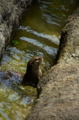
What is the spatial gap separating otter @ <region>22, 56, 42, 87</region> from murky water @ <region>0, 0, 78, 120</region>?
0.25 m

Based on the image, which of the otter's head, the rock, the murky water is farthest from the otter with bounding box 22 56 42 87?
the rock

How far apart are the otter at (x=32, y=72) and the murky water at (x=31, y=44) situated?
25 centimetres

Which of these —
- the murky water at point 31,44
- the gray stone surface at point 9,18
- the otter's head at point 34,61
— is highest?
the gray stone surface at point 9,18

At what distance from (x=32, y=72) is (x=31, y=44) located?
141 centimetres

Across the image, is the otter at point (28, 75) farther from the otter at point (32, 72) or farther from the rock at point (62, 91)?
the rock at point (62, 91)

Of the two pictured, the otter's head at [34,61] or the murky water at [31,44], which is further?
the otter's head at [34,61]

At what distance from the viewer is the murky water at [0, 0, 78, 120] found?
3951 millimetres

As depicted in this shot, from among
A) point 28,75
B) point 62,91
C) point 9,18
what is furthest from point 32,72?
point 62,91

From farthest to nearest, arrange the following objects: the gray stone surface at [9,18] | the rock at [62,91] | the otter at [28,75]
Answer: the gray stone surface at [9,18]
the otter at [28,75]
the rock at [62,91]

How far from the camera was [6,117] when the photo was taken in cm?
356

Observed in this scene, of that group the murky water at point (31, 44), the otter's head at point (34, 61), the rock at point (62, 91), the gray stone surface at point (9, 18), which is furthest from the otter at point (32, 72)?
the gray stone surface at point (9, 18)

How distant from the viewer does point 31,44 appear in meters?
6.24

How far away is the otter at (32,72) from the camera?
4871mm

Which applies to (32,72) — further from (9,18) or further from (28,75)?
(9,18)
